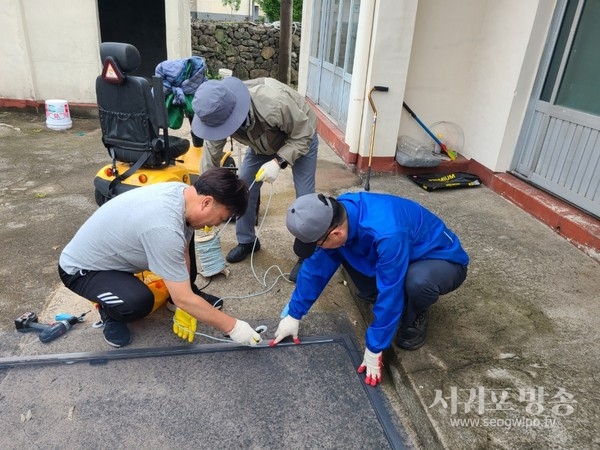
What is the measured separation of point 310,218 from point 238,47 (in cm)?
1094

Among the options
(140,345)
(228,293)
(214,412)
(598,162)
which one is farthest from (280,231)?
(598,162)

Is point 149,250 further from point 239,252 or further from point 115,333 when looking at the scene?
point 239,252

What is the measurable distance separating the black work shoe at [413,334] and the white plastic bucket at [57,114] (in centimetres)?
631

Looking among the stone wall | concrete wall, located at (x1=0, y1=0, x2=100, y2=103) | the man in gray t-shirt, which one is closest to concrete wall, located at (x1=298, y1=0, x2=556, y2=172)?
the man in gray t-shirt

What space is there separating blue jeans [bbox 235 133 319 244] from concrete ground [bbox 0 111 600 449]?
22 centimetres

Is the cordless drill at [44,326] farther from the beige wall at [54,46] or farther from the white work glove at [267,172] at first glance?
the beige wall at [54,46]

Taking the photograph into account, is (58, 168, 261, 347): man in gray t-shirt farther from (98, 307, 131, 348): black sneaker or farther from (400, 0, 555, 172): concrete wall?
(400, 0, 555, 172): concrete wall

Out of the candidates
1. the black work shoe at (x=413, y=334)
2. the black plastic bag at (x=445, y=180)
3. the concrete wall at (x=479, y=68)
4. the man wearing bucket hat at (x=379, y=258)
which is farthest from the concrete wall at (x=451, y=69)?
the black work shoe at (x=413, y=334)

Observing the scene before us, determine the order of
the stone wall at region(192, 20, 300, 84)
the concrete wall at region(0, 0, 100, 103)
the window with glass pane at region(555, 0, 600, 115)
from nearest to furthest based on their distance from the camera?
the window with glass pane at region(555, 0, 600, 115), the concrete wall at region(0, 0, 100, 103), the stone wall at region(192, 20, 300, 84)

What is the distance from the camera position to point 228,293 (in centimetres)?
283

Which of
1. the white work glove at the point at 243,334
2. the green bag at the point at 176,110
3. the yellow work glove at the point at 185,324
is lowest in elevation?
the yellow work glove at the point at 185,324

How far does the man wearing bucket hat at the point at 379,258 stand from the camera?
187cm

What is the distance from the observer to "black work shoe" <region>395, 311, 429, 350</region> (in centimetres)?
219

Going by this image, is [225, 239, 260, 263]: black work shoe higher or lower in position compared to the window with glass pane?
lower
